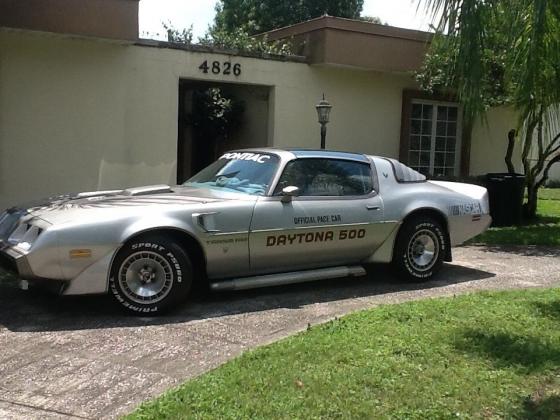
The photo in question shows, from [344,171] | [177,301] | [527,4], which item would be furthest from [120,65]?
[527,4]

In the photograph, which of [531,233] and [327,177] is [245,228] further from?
[531,233]

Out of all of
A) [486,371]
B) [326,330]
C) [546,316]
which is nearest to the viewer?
[486,371]

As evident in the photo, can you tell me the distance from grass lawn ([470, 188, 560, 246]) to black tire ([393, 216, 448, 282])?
3.25m

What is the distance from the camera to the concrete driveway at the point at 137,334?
13.1 ft

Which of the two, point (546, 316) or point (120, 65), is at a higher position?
point (120, 65)

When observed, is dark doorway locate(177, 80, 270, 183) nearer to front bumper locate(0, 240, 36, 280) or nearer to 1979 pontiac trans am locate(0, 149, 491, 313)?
1979 pontiac trans am locate(0, 149, 491, 313)

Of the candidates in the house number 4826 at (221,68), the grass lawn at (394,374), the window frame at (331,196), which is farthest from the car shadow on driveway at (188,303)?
the house number 4826 at (221,68)

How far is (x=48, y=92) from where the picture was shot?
10172 mm

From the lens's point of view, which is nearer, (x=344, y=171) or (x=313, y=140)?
(x=344, y=171)

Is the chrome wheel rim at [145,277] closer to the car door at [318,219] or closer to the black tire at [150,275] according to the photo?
the black tire at [150,275]

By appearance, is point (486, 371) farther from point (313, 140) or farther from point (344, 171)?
point (313, 140)

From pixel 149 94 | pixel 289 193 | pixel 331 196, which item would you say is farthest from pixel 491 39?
pixel 149 94

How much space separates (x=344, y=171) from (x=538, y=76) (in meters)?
2.52

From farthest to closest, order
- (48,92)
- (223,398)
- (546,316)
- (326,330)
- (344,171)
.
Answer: (48,92)
(344,171)
(546,316)
(326,330)
(223,398)
